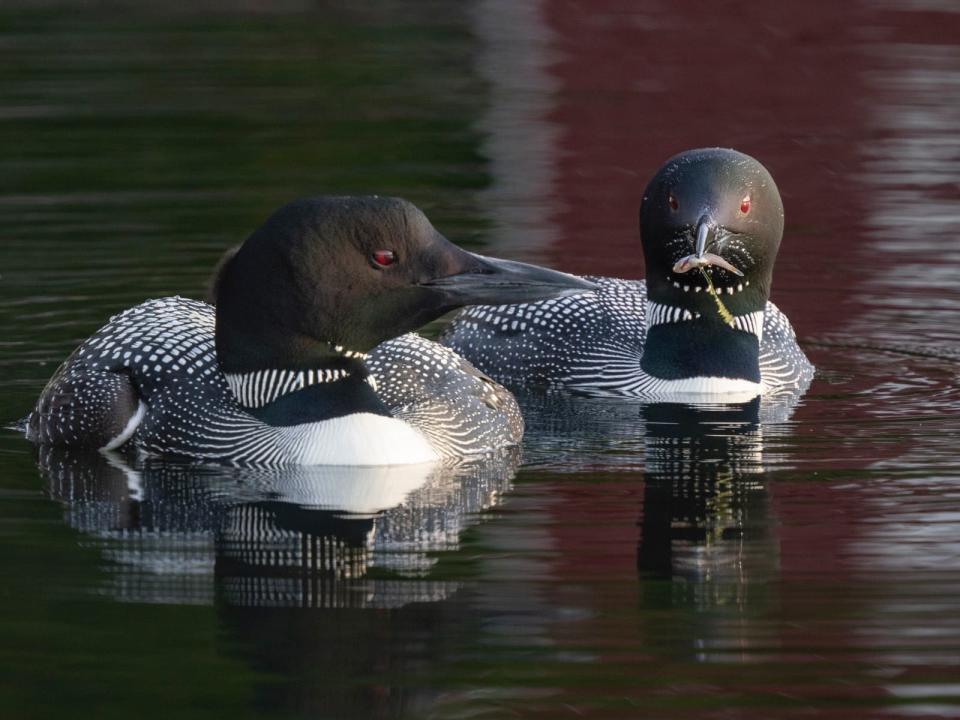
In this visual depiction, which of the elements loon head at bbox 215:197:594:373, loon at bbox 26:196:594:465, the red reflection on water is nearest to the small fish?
the red reflection on water

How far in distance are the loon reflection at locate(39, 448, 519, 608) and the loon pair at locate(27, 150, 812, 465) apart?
0.37ft

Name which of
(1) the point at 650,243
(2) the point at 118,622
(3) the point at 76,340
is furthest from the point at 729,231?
(2) the point at 118,622

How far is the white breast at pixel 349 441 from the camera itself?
6.46 m

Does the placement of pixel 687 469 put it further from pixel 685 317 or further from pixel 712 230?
pixel 685 317

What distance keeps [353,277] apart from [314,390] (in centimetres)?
41

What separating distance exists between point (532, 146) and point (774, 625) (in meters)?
7.32

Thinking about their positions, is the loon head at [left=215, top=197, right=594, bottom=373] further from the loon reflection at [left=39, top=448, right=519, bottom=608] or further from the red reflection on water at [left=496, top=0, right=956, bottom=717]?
the red reflection on water at [left=496, top=0, right=956, bottom=717]

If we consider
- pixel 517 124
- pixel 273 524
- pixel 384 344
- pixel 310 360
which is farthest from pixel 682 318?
pixel 517 124

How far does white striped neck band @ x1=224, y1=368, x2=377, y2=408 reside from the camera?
6449 millimetres

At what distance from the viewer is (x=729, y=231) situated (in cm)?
770

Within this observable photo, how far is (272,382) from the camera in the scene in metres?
6.50

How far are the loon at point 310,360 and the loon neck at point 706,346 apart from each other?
1.04 meters

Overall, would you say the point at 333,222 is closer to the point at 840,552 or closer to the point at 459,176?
the point at 840,552

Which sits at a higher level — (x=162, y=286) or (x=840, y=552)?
(x=162, y=286)
